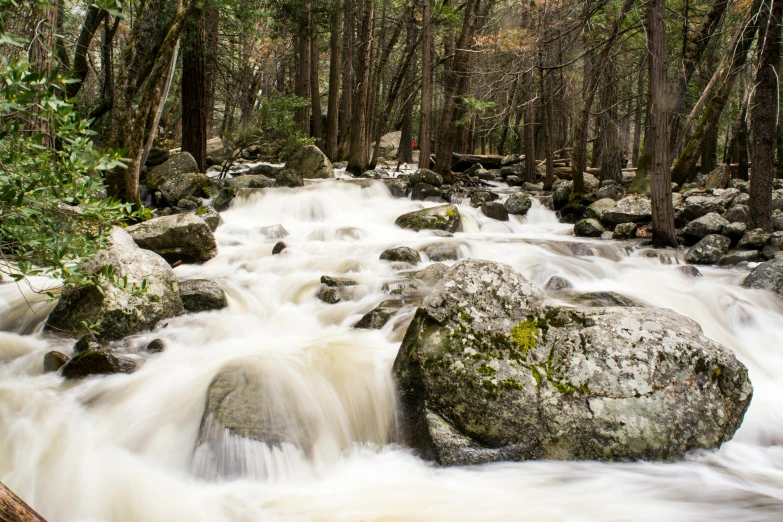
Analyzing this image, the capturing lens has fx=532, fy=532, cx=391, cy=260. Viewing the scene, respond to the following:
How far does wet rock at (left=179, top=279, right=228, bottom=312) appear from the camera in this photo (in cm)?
650

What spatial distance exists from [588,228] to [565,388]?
29.0 ft

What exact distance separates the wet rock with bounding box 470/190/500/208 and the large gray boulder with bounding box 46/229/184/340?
31.2 ft

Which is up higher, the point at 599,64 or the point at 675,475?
the point at 599,64

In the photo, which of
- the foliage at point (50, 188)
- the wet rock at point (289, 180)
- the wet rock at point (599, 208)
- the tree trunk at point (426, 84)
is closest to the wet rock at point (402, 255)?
the foliage at point (50, 188)

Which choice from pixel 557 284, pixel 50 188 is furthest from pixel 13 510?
pixel 557 284

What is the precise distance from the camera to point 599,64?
364 inches

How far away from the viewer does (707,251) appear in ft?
30.6

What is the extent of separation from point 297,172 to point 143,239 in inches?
338

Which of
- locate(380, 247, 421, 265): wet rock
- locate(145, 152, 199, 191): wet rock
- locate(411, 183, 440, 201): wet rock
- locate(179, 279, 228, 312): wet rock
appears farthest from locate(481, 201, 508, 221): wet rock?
locate(179, 279, 228, 312): wet rock

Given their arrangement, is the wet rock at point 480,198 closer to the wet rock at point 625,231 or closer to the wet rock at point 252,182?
the wet rock at point 625,231

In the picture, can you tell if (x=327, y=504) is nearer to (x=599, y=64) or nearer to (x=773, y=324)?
(x=773, y=324)

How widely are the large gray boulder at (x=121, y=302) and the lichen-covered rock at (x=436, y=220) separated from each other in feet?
21.1

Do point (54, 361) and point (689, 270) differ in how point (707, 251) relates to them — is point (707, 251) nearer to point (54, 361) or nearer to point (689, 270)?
point (689, 270)

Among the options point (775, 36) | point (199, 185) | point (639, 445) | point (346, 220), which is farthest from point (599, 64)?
point (199, 185)
